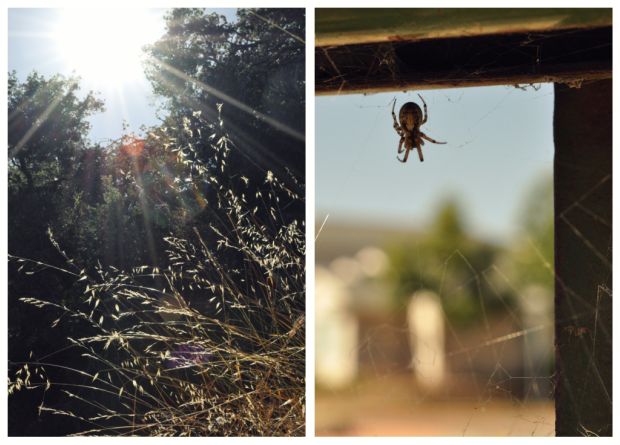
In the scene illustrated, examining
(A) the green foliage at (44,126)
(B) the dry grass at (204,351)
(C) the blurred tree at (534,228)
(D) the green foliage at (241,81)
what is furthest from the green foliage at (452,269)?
(A) the green foliage at (44,126)

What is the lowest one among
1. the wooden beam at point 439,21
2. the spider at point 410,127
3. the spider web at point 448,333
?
the spider web at point 448,333

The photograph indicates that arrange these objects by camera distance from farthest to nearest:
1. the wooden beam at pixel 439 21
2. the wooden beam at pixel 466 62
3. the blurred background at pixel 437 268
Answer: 1. the blurred background at pixel 437 268
2. the wooden beam at pixel 466 62
3. the wooden beam at pixel 439 21

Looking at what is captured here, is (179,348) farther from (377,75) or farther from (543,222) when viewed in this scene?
(543,222)

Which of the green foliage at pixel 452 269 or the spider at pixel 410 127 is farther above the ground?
the spider at pixel 410 127

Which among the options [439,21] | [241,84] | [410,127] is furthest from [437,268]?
[439,21]

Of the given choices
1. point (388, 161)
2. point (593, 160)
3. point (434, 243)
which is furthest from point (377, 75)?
point (434, 243)

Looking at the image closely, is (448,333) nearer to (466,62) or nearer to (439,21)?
(466,62)

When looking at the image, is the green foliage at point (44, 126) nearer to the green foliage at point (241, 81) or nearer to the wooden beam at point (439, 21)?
the green foliage at point (241, 81)
